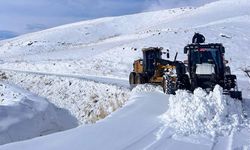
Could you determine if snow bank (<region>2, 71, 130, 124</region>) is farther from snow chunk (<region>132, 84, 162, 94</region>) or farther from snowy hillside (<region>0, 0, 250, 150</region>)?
snow chunk (<region>132, 84, 162, 94</region>)

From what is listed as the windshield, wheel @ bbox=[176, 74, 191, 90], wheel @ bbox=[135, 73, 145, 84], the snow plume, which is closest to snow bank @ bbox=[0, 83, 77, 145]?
wheel @ bbox=[135, 73, 145, 84]

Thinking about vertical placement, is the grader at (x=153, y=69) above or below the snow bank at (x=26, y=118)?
above

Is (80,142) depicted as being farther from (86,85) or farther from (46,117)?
(86,85)

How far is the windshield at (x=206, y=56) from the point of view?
18812 millimetres

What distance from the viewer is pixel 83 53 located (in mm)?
49812

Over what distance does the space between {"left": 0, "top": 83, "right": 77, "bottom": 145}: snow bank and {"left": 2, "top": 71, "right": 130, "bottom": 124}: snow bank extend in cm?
98

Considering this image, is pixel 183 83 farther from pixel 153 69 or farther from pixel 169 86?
pixel 153 69

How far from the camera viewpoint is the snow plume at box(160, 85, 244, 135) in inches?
466

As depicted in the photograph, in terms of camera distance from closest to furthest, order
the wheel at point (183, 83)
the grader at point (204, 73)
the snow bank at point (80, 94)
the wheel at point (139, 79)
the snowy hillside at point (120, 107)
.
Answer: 1. the snowy hillside at point (120, 107)
2. the grader at point (204, 73)
3. the wheel at point (183, 83)
4. the snow bank at point (80, 94)
5. the wheel at point (139, 79)

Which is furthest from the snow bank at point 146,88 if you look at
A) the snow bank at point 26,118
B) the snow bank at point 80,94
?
the snow bank at point 26,118

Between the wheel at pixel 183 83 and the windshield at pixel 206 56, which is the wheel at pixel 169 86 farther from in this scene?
the windshield at pixel 206 56

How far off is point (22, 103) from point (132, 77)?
672cm

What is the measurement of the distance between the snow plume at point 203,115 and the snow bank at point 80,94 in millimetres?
7699

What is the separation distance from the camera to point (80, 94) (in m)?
26.2
